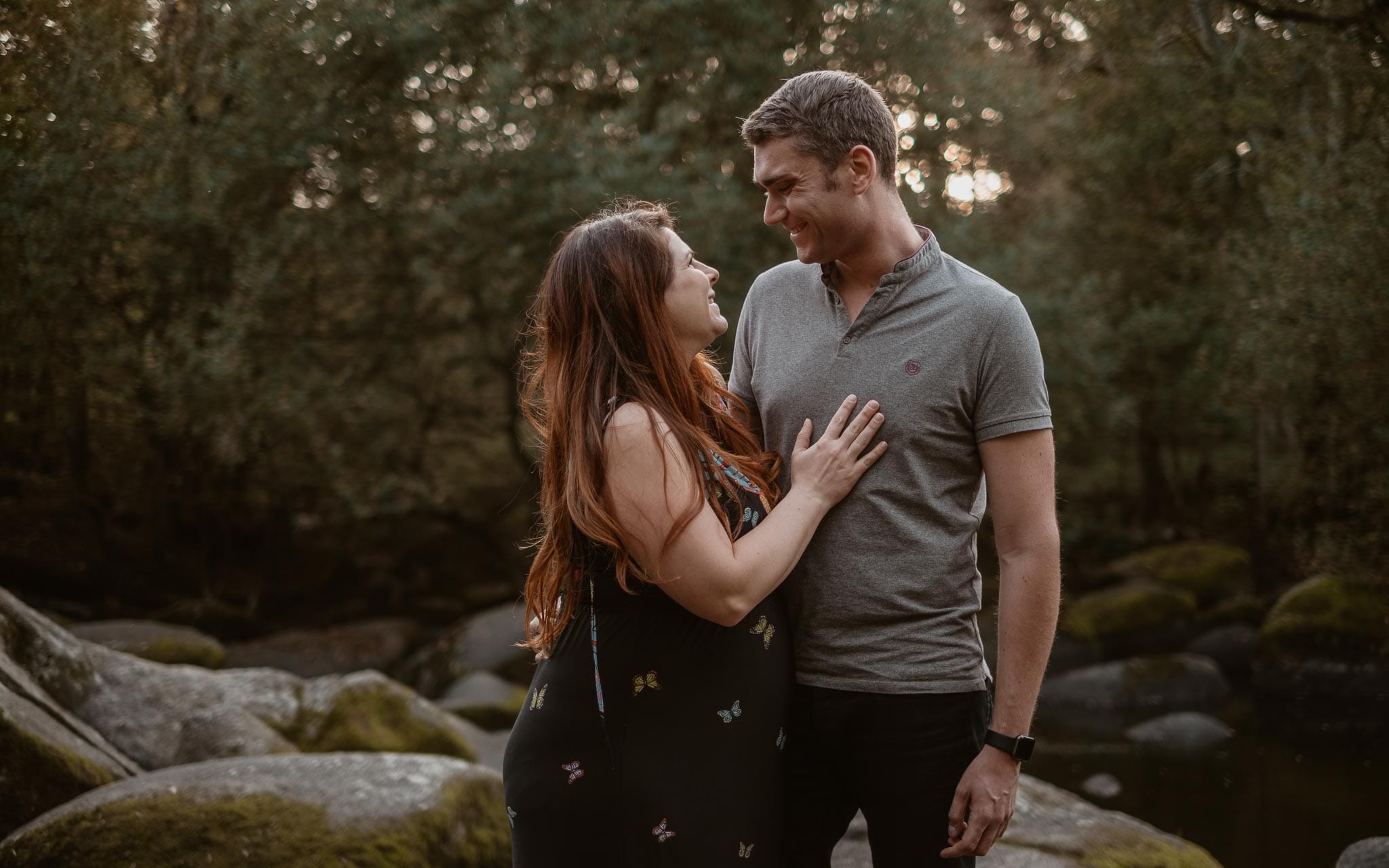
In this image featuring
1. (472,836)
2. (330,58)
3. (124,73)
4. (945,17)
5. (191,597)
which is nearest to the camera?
(472,836)

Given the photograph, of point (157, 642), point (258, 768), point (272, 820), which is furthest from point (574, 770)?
point (157, 642)

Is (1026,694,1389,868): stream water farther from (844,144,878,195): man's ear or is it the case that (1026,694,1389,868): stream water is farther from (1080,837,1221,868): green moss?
(844,144,878,195): man's ear

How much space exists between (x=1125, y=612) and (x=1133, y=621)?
0.13 meters

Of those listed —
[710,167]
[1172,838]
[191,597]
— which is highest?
[710,167]

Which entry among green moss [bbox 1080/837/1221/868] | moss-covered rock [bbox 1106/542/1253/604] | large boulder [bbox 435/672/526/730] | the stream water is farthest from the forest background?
green moss [bbox 1080/837/1221/868]

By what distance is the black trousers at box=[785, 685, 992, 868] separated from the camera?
2627 millimetres

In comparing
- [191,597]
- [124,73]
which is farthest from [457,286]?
[191,597]

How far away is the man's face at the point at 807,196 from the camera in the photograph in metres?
2.79

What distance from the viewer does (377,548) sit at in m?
14.9

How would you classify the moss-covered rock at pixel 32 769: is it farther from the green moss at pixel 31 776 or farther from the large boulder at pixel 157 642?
the large boulder at pixel 157 642

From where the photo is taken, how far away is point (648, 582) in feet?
8.38

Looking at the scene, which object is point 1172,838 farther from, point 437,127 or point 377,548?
point 377,548

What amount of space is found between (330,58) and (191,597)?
6.69 m

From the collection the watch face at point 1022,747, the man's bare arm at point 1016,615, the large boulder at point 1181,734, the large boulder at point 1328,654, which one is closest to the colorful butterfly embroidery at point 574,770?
the man's bare arm at point 1016,615
